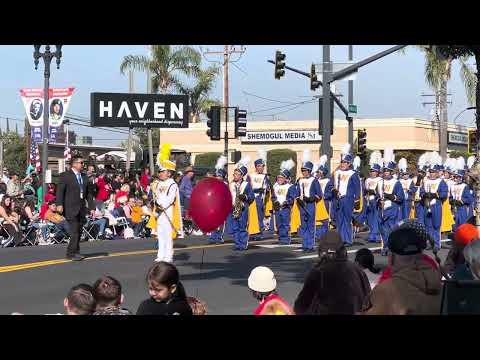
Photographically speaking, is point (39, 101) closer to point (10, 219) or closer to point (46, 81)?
point (46, 81)

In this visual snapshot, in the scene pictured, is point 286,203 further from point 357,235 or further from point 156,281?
point 156,281

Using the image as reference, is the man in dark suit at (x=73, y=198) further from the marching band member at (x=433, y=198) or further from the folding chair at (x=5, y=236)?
the marching band member at (x=433, y=198)

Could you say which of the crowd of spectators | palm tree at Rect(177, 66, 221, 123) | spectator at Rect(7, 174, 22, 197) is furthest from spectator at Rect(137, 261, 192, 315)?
palm tree at Rect(177, 66, 221, 123)

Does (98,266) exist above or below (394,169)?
below

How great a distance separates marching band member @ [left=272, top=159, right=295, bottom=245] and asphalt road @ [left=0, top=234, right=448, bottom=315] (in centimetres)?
60

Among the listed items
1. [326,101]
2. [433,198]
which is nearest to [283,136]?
[326,101]

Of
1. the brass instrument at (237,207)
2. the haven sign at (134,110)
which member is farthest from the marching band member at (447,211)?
the haven sign at (134,110)

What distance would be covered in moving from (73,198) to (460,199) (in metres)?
9.95

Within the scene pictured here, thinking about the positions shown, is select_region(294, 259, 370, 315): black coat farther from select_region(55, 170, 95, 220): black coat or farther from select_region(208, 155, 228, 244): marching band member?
select_region(208, 155, 228, 244): marching band member

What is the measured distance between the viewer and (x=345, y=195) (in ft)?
58.1

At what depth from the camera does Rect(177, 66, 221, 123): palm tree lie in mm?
47031
